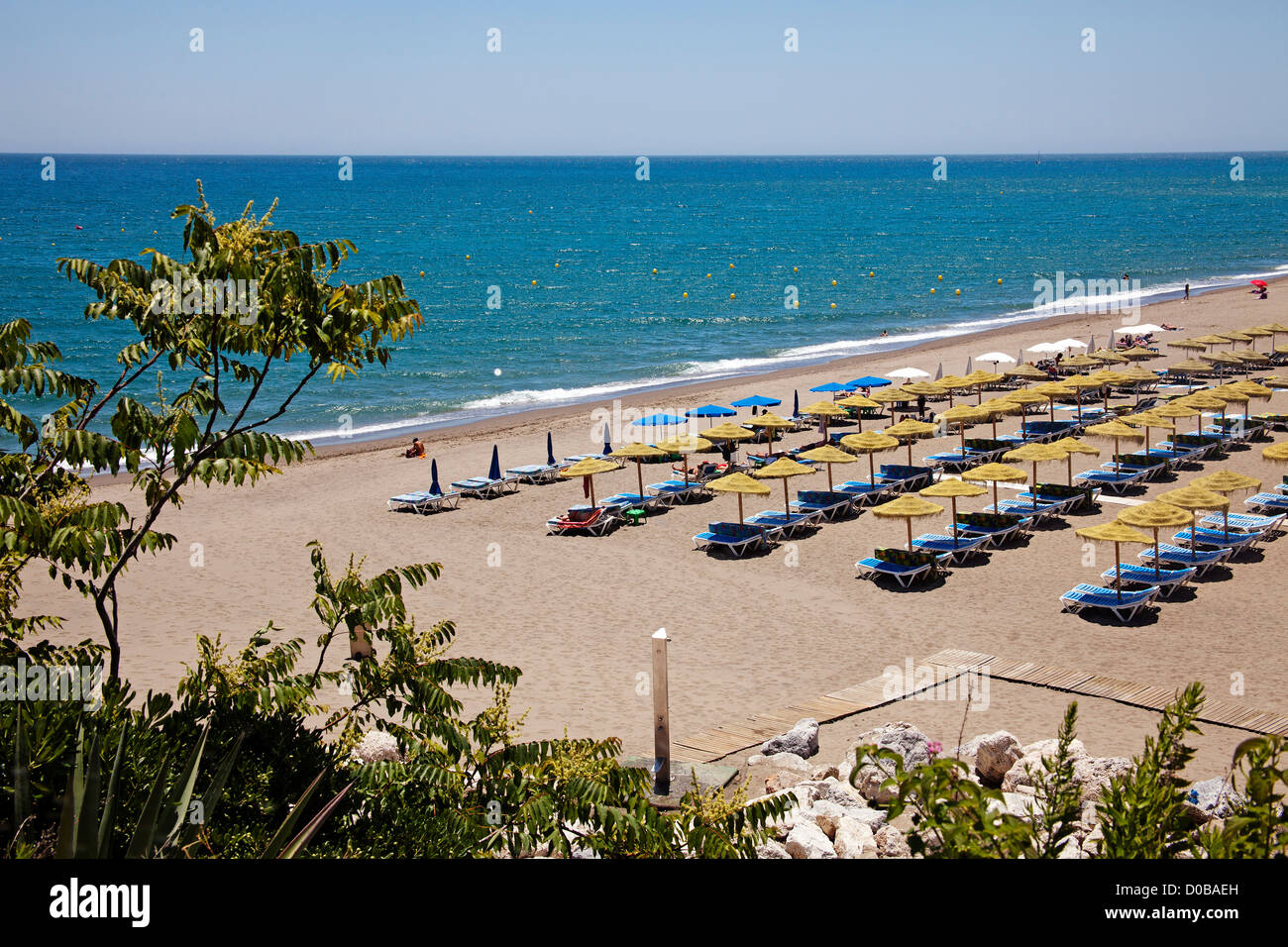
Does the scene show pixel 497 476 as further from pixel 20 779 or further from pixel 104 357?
pixel 104 357

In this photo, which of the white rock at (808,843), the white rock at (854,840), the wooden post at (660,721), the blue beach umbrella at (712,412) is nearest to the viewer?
the white rock at (808,843)

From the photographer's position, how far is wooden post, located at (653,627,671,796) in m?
9.99

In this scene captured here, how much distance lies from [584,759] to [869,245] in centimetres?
9885

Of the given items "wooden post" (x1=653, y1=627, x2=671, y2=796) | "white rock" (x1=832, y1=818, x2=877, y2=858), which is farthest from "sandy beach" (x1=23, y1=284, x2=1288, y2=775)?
"white rock" (x1=832, y1=818, x2=877, y2=858)

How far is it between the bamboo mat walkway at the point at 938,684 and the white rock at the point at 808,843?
3225 mm

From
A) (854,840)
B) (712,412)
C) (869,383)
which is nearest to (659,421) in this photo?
(712,412)

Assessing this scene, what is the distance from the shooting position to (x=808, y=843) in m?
7.88

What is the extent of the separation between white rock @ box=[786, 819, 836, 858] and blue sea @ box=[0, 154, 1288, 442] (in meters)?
29.2

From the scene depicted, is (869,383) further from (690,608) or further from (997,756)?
(997,756)

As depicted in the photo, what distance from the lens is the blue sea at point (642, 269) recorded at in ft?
151

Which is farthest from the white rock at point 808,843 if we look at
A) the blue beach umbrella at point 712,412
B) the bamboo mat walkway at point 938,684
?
the blue beach umbrella at point 712,412

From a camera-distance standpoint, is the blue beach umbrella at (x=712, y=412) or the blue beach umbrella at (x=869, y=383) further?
the blue beach umbrella at (x=869, y=383)

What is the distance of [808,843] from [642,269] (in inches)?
3110

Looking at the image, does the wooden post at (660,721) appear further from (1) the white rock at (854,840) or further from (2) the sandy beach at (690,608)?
(1) the white rock at (854,840)
